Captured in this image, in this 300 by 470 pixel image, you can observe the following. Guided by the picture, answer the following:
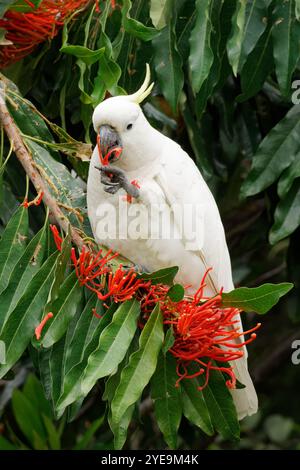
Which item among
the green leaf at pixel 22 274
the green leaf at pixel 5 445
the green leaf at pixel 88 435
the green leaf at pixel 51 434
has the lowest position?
the green leaf at pixel 88 435

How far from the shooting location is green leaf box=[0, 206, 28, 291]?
2490mm

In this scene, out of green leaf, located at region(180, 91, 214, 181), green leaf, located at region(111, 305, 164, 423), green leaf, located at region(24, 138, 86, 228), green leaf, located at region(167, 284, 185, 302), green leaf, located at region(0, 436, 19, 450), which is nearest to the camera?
green leaf, located at region(111, 305, 164, 423)

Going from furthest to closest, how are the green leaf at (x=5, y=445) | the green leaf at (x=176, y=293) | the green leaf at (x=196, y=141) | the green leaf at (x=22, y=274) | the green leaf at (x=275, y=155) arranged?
the green leaf at (x=5, y=445) < the green leaf at (x=196, y=141) < the green leaf at (x=275, y=155) < the green leaf at (x=22, y=274) < the green leaf at (x=176, y=293)

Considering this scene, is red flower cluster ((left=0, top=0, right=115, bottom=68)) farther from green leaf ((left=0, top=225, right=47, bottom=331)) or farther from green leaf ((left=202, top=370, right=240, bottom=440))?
green leaf ((left=202, top=370, right=240, bottom=440))

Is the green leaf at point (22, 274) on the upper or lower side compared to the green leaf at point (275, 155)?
upper

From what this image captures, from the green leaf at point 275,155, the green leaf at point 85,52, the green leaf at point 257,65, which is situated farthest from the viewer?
the green leaf at point 275,155

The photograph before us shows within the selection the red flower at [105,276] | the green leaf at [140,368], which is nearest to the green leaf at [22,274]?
the red flower at [105,276]

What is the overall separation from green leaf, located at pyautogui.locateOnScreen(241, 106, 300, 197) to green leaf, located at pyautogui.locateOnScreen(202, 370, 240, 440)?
0.78 metres

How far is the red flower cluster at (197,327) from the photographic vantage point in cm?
227

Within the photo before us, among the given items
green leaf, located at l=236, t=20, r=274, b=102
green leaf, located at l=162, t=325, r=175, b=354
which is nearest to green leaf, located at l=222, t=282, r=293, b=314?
green leaf, located at l=162, t=325, r=175, b=354

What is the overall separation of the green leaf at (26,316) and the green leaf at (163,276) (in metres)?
0.27

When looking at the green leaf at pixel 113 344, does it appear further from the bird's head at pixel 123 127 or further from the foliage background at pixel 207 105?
the foliage background at pixel 207 105

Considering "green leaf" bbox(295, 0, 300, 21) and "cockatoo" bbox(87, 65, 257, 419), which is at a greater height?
"green leaf" bbox(295, 0, 300, 21)

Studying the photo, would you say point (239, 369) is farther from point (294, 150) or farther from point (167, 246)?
point (294, 150)
